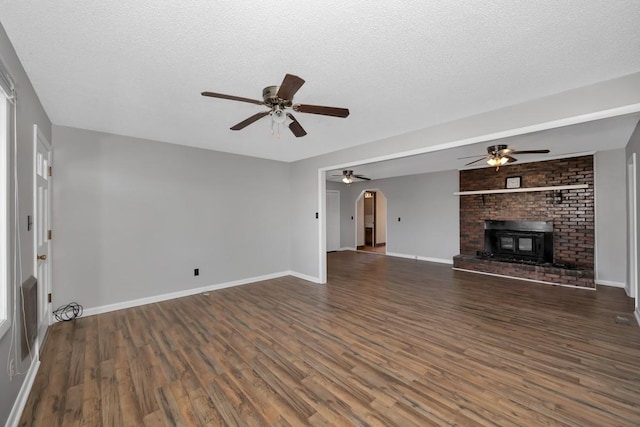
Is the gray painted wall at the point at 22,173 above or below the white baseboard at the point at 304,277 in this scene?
above

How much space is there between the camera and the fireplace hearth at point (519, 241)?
551cm

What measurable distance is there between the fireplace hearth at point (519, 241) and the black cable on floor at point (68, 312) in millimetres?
7451

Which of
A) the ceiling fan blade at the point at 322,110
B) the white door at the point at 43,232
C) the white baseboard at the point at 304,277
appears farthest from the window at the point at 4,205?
the white baseboard at the point at 304,277

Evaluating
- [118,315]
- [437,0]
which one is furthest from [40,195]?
[437,0]

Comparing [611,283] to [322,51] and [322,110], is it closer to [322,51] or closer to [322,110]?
[322,110]

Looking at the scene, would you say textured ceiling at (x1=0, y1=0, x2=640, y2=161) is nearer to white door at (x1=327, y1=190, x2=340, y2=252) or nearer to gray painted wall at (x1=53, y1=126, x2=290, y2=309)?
gray painted wall at (x1=53, y1=126, x2=290, y2=309)

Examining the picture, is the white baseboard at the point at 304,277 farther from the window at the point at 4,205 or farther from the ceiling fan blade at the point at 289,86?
the window at the point at 4,205

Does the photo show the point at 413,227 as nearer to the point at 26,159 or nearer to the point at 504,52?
the point at 504,52

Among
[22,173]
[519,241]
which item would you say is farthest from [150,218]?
[519,241]

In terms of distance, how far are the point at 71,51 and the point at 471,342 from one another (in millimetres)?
4165

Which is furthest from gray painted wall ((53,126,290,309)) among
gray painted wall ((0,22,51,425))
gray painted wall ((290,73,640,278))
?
gray painted wall ((0,22,51,425))

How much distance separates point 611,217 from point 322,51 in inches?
240

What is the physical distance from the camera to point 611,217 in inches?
190

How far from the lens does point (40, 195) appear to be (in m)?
2.93
